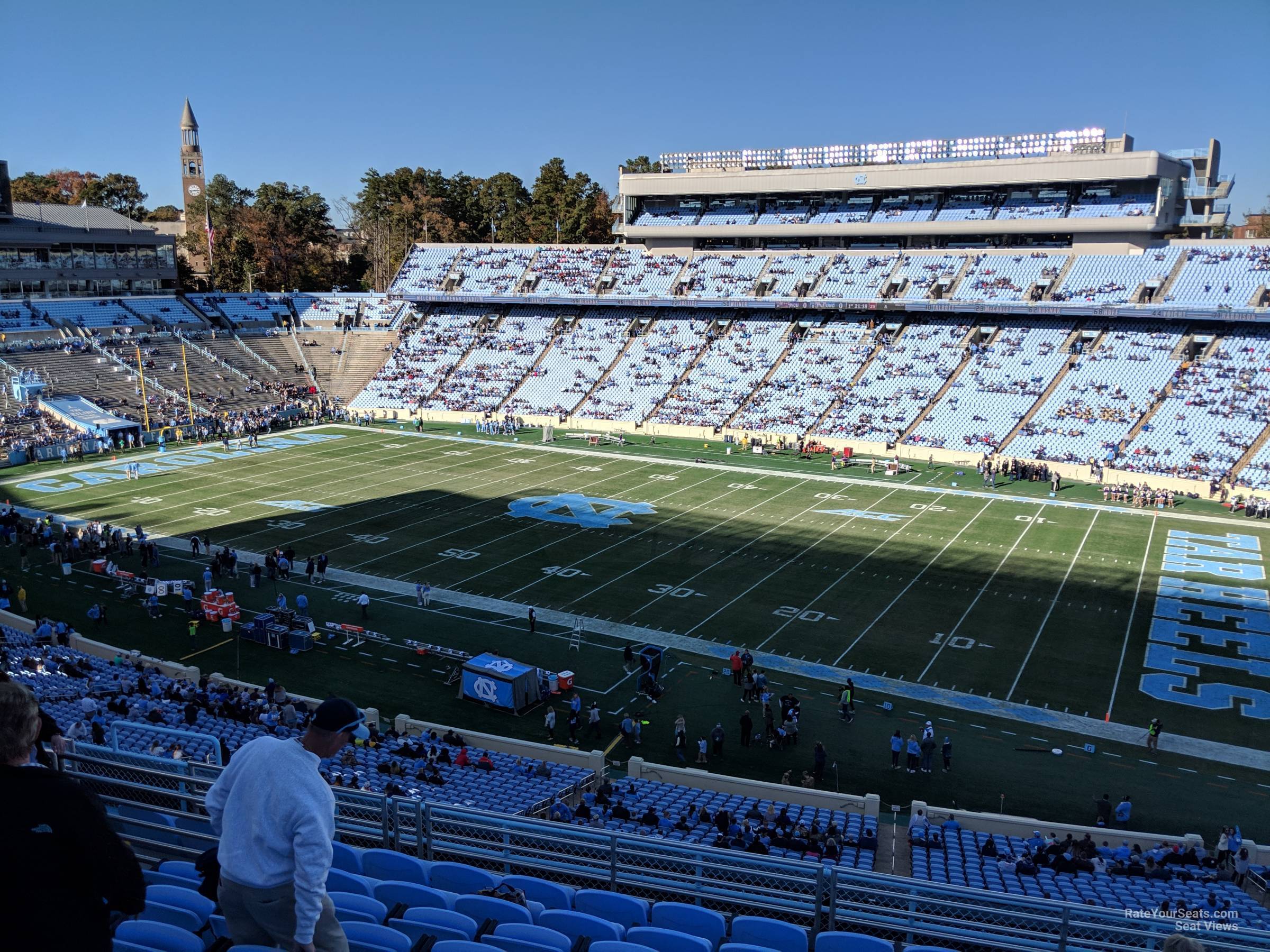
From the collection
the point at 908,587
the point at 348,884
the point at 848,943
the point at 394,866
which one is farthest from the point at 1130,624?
the point at 348,884

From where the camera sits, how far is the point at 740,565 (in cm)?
3306

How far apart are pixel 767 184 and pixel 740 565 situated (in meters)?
44.2

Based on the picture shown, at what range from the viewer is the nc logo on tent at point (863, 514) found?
1556 inches

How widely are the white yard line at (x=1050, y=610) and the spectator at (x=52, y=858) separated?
23.0 meters

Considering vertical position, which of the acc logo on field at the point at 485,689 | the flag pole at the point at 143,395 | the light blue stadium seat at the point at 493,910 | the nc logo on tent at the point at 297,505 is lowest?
the acc logo on field at the point at 485,689

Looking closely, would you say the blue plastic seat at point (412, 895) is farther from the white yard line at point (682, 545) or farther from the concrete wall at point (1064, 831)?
the white yard line at point (682, 545)

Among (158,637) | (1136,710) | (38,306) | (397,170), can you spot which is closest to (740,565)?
(1136,710)

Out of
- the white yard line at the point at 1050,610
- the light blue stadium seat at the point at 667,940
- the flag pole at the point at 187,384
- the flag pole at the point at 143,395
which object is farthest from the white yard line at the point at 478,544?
the flag pole at the point at 143,395

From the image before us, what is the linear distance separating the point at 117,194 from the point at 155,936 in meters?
115

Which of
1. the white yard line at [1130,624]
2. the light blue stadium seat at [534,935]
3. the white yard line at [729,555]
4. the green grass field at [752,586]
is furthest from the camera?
the white yard line at [729,555]

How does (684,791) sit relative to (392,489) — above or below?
below

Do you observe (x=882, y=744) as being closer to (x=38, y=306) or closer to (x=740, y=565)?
(x=740, y=565)

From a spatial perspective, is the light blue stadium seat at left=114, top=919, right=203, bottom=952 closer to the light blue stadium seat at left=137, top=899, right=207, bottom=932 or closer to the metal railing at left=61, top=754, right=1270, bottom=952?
the light blue stadium seat at left=137, top=899, right=207, bottom=932

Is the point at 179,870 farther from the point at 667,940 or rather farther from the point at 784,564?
the point at 784,564
